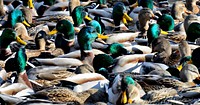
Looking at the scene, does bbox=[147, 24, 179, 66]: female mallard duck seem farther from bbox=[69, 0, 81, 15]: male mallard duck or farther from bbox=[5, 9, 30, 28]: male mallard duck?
bbox=[69, 0, 81, 15]: male mallard duck

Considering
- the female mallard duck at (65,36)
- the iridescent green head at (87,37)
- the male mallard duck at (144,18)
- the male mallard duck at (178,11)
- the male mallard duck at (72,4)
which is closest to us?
the iridescent green head at (87,37)

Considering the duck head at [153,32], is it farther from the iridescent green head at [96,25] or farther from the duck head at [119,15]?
the duck head at [119,15]

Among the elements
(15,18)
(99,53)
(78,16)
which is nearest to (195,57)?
(99,53)

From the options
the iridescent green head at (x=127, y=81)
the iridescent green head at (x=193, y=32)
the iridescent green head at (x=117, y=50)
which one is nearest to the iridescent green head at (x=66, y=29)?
the iridescent green head at (x=117, y=50)

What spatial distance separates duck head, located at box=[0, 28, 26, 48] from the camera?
48.3 ft

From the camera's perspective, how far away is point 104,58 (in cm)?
1358

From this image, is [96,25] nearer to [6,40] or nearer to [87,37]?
[87,37]

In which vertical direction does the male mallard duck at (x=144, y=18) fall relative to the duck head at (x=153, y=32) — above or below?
below

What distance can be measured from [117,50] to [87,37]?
0.47 meters

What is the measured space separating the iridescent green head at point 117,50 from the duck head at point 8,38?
129 centimetres

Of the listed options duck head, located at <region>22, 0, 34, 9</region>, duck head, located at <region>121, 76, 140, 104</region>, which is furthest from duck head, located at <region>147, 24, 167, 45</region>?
duck head, located at <region>121, 76, 140, 104</region>

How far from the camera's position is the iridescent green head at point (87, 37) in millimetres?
14180

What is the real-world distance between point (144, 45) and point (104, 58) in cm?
181

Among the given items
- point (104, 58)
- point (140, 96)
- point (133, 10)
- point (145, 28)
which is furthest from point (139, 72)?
point (133, 10)
